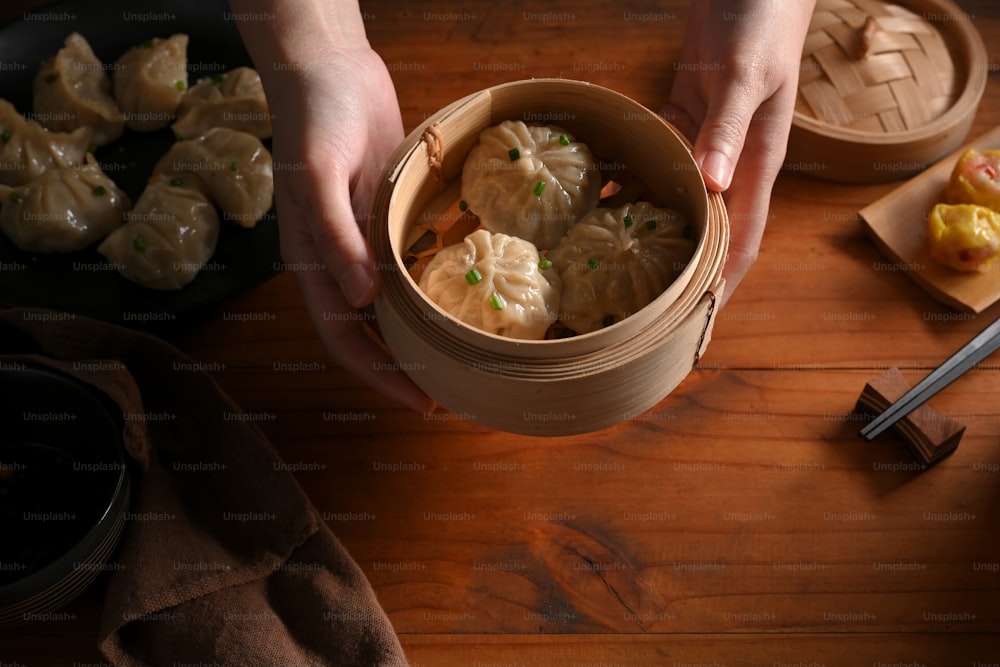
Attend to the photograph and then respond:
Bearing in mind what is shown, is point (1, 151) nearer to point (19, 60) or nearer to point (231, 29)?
point (19, 60)

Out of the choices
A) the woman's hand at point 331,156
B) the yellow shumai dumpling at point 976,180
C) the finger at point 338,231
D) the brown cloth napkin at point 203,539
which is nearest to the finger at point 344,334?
the woman's hand at point 331,156

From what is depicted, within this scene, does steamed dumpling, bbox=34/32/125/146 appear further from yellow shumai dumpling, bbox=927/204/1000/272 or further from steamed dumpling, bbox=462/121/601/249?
yellow shumai dumpling, bbox=927/204/1000/272

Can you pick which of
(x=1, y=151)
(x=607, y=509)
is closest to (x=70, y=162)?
(x=1, y=151)

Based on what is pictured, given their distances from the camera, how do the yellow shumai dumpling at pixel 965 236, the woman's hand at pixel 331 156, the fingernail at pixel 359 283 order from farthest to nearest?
1. the yellow shumai dumpling at pixel 965 236
2. the woman's hand at pixel 331 156
3. the fingernail at pixel 359 283

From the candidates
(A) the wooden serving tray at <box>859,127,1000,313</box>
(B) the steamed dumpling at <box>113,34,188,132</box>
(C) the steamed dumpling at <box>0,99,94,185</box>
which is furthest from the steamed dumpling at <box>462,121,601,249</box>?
(C) the steamed dumpling at <box>0,99,94,185</box>

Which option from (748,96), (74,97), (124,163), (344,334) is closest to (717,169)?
(748,96)

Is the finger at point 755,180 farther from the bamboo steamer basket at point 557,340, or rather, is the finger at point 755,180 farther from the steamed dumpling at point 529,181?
the steamed dumpling at point 529,181

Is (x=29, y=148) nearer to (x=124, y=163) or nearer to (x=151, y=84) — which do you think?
(x=124, y=163)
